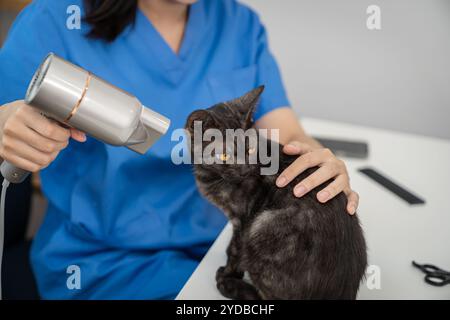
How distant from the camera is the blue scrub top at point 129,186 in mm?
757

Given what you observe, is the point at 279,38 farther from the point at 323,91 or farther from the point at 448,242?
the point at 448,242

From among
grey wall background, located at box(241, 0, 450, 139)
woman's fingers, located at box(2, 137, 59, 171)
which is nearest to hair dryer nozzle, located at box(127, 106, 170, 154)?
woman's fingers, located at box(2, 137, 59, 171)

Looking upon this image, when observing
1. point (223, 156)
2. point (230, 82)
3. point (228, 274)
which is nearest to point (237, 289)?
point (228, 274)

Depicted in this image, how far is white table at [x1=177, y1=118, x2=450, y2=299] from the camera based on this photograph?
60cm

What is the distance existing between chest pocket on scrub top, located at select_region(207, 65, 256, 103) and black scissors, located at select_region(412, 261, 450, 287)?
0.44 m

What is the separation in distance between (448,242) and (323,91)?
491 millimetres

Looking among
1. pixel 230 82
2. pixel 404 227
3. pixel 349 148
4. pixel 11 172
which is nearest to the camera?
pixel 11 172

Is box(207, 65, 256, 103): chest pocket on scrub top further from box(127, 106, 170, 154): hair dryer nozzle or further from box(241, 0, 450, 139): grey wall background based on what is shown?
box(127, 106, 170, 154): hair dryer nozzle

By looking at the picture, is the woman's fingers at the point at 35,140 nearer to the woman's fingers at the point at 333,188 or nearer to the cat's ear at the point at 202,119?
the cat's ear at the point at 202,119

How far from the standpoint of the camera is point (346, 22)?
802 millimetres

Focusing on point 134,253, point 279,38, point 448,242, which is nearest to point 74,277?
point 134,253

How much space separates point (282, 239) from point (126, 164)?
1.08ft

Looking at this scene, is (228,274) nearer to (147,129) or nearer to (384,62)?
(147,129)

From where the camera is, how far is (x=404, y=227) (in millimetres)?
691
